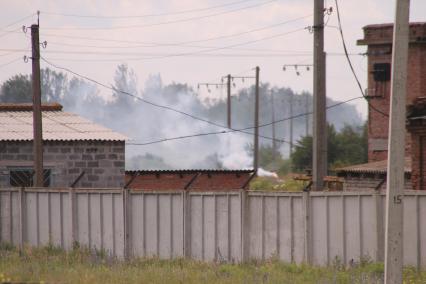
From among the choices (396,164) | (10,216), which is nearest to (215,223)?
(10,216)

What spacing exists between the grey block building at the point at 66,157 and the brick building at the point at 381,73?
18086 mm

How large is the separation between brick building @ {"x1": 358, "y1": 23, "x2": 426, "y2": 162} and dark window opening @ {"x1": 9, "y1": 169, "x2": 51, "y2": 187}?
1989cm

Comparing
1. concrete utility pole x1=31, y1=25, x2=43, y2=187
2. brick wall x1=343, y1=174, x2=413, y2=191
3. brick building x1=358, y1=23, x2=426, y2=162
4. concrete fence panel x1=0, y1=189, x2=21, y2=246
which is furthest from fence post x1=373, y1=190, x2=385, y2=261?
brick building x1=358, y1=23, x2=426, y2=162

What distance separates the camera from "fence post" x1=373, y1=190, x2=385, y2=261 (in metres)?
19.1

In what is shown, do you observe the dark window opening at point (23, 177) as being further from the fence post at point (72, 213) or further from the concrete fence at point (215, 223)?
the fence post at point (72, 213)

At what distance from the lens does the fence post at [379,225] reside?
19109mm

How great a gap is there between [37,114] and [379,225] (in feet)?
42.1

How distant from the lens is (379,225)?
1919 cm

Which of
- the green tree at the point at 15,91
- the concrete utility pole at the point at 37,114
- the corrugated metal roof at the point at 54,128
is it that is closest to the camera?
the concrete utility pole at the point at 37,114

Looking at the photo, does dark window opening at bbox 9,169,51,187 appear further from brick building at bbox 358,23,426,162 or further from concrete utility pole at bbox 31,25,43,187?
brick building at bbox 358,23,426,162

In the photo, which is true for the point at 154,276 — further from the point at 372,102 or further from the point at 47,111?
the point at 372,102

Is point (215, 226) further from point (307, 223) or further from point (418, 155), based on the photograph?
point (418, 155)

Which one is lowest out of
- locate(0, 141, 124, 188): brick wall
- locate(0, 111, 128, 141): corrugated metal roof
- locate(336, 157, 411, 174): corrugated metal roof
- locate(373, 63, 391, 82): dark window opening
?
locate(336, 157, 411, 174): corrugated metal roof

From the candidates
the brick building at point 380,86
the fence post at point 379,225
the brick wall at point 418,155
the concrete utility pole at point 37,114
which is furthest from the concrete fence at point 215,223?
the brick building at point 380,86
